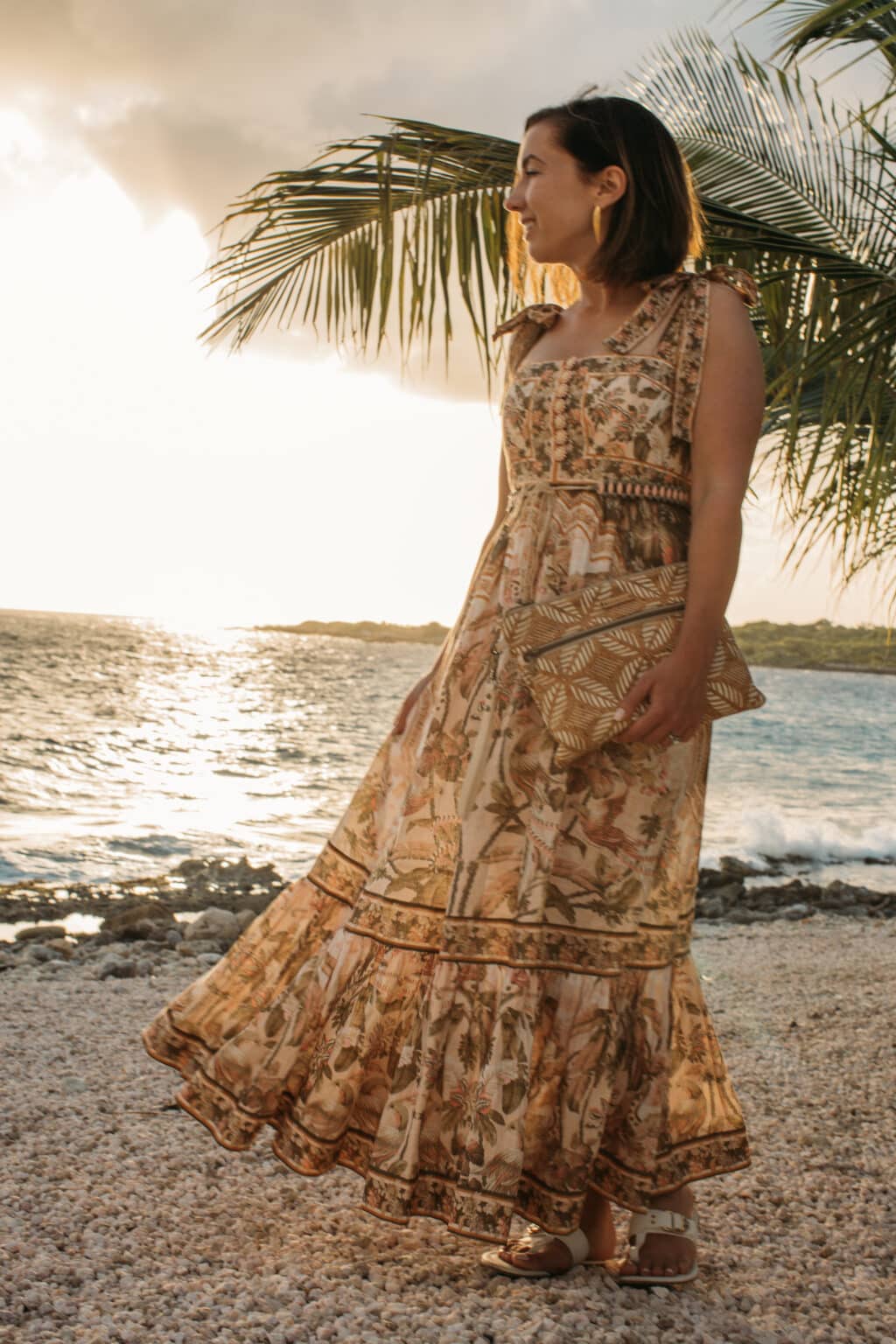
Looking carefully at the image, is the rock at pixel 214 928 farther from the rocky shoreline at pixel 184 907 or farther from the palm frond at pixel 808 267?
the palm frond at pixel 808 267

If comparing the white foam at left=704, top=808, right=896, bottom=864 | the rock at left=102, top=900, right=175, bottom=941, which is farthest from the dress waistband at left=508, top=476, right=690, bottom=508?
the white foam at left=704, top=808, right=896, bottom=864

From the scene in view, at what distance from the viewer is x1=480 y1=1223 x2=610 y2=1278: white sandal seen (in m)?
2.12

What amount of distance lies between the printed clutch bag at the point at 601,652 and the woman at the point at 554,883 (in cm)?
4

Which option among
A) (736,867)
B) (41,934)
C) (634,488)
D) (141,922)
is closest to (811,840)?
(736,867)

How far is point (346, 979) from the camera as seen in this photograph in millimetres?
2125

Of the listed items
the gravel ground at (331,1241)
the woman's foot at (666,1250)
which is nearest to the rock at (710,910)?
the gravel ground at (331,1241)

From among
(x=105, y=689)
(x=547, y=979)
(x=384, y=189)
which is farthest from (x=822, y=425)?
(x=105, y=689)

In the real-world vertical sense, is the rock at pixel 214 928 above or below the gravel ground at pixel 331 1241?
below

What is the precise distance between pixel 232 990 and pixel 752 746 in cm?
2561

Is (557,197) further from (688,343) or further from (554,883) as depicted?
(554,883)

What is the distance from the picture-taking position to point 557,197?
2107mm

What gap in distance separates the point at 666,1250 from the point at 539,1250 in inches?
9.1

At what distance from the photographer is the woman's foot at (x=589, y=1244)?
2117 millimetres

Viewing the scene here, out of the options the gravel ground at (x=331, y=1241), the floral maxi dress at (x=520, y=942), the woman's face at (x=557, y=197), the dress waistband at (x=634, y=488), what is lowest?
the gravel ground at (x=331, y=1241)
